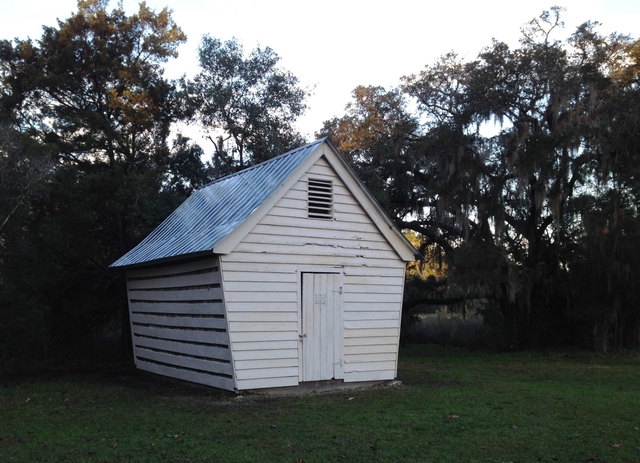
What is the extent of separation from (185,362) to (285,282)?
3003 millimetres

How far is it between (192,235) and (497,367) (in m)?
9.68

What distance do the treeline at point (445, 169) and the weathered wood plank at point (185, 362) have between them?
3636mm

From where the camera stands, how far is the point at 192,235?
13.2 metres

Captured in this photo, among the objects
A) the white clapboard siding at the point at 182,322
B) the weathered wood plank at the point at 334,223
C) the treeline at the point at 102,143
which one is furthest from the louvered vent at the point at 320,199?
the treeline at the point at 102,143

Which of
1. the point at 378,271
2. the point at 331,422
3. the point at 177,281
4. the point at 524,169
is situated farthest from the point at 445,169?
the point at 331,422

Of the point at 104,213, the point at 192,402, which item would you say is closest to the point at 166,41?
the point at 104,213

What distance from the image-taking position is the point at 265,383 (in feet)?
37.7

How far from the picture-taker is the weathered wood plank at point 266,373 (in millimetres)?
11219

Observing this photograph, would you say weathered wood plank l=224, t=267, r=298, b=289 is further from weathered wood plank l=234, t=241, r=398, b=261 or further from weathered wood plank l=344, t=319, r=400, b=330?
weathered wood plank l=344, t=319, r=400, b=330

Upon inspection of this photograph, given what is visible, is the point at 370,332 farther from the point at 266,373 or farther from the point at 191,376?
the point at 191,376

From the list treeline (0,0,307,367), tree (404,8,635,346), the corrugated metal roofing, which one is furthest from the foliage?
the corrugated metal roofing

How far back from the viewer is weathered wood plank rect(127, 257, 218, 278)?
11.8m

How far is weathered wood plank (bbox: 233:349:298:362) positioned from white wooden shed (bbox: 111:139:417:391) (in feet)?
0.06

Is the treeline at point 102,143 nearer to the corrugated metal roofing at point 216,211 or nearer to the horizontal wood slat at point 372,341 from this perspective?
the corrugated metal roofing at point 216,211
